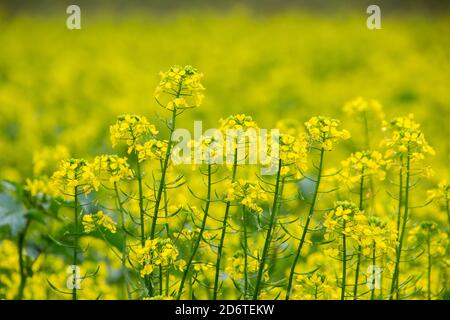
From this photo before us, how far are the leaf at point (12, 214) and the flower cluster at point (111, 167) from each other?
0.78 metres

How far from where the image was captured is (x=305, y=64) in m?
9.89

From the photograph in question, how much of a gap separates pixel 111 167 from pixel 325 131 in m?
0.70

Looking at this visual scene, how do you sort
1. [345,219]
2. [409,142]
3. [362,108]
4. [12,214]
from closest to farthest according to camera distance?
1. [345,219]
2. [409,142]
3. [12,214]
4. [362,108]

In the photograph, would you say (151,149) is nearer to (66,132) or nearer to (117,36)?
(66,132)

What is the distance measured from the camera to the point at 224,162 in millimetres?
2475

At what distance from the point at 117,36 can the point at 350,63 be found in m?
3.88

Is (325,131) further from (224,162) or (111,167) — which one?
(111,167)

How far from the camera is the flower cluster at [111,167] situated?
2.43 metres

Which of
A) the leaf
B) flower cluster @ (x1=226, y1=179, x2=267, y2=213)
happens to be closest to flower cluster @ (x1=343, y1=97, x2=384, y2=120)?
flower cluster @ (x1=226, y1=179, x2=267, y2=213)

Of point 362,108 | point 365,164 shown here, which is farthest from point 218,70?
point 365,164

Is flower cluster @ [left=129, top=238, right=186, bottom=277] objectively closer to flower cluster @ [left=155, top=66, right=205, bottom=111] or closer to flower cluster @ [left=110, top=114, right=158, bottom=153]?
flower cluster @ [left=110, top=114, right=158, bottom=153]

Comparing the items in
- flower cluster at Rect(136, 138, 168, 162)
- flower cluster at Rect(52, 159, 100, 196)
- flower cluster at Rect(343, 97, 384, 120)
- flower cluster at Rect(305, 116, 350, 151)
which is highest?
flower cluster at Rect(343, 97, 384, 120)

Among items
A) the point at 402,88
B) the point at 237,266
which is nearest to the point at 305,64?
the point at 402,88

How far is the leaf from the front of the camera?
3.08 metres
